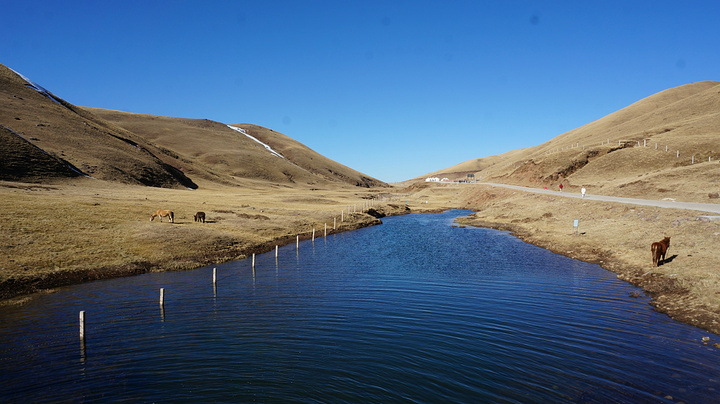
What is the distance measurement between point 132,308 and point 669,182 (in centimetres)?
7711

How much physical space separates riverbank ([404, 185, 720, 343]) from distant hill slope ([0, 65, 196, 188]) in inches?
3721

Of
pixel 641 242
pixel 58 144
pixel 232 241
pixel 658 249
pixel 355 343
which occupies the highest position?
pixel 58 144

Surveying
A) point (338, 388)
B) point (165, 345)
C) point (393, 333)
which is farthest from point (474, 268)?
point (165, 345)

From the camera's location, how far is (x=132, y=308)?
949 inches

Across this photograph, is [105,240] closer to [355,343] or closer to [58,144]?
[355,343]

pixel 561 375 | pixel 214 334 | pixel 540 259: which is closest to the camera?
pixel 561 375

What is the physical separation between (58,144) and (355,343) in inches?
4970

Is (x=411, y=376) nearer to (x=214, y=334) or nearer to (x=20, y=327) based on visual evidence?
(x=214, y=334)

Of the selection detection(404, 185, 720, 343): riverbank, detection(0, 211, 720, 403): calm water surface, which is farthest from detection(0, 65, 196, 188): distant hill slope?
detection(404, 185, 720, 343): riverbank

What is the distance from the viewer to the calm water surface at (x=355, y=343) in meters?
14.4

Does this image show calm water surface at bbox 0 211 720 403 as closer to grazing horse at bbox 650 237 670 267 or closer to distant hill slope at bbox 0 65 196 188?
grazing horse at bbox 650 237 670 267

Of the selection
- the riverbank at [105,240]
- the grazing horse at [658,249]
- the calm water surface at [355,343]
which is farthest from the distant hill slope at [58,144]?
the grazing horse at [658,249]

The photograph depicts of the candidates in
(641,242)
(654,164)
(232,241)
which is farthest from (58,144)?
(654,164)

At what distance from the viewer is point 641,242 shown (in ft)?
116
